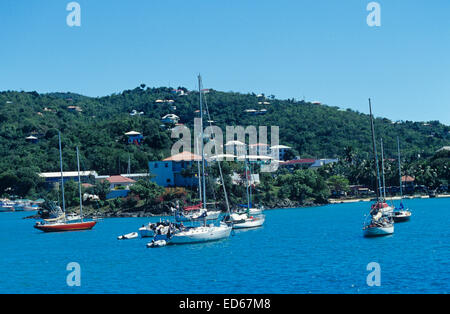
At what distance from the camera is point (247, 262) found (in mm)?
32906

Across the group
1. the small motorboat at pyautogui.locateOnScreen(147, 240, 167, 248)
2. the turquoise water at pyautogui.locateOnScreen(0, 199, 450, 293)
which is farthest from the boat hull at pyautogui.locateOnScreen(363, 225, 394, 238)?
the small motorboat at pyautogui.locateOnScreen(147, 240, 167, 248)

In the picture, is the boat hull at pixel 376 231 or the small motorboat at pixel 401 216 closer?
the boat hull at pixel 376 231

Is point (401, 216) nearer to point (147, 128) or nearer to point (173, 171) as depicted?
point (173, 171)

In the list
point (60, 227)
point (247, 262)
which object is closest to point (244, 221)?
point (60, 227)

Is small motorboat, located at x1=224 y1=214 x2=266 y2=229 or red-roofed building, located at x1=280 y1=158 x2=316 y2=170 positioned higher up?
red-roofed building, located at x1=280 y1=158 x2=316 y2=170

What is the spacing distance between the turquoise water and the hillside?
4933 centimetres

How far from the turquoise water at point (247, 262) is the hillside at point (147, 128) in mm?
49327

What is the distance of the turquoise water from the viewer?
26.5 meters

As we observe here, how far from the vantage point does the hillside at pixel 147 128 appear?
331 feet

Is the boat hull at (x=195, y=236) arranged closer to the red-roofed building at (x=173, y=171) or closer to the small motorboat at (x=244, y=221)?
the small motorboat at (x=244, y=221)
